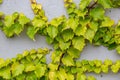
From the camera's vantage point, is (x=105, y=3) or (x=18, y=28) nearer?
(x=105, y=3)

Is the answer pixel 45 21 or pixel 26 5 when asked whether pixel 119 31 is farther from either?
pixel 26 5

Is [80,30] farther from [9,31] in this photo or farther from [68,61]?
[9,31]

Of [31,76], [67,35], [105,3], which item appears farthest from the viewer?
[31,76]

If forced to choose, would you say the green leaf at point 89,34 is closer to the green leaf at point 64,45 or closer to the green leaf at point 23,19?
the green leaf at point 64,45

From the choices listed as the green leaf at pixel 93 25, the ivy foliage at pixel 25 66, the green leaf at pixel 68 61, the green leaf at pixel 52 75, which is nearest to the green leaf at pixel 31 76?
the ivy foliage at pixel 25 66

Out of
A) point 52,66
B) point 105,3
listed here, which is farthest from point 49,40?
point 105,3

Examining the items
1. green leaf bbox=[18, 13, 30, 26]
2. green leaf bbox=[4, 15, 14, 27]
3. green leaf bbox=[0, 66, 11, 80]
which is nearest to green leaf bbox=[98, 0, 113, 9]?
green leaf bbox=[18, 13, 30, 26]

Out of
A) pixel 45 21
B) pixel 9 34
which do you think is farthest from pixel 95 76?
pixel 9 34
